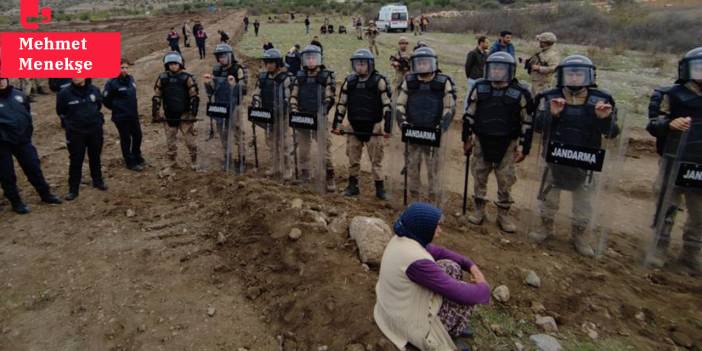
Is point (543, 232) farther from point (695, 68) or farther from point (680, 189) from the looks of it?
point (695, 68)

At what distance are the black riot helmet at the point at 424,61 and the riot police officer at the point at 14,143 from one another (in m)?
5.22

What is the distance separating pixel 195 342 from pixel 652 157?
→ 8733 mm

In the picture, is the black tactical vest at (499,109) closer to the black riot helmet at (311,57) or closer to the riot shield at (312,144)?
the riot shield at (312,144)

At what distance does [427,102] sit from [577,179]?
6.50 ft

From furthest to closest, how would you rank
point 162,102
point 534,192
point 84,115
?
point 162,102 < point 84,115 < point 534,192

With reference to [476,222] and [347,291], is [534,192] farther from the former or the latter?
[347,291]

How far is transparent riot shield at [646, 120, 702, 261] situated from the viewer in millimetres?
5145

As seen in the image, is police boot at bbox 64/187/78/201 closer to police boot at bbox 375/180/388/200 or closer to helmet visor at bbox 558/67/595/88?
police boot at bbox 375/180/388/200

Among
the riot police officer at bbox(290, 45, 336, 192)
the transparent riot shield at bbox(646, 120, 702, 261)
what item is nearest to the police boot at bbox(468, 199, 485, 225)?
the transparent riot shield at bbox(646, 120, 702, 261)

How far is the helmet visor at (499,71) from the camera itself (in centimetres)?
580

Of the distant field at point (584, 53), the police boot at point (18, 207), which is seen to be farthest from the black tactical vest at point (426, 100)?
the police boot at point (18, 207)

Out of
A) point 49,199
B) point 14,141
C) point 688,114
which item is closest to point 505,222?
point 688,114

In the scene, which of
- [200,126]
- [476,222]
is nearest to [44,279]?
[200,126]

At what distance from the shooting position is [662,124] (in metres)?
5.27
